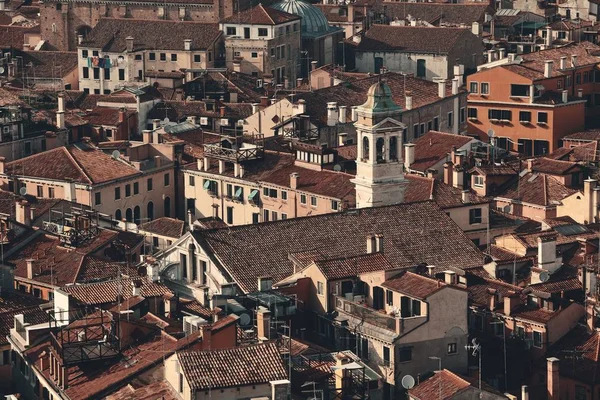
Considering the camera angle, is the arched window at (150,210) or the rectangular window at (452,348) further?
the arched window at (150,210)

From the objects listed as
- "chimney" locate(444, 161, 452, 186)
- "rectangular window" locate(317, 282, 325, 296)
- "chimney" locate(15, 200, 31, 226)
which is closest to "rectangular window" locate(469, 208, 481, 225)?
"chimney" locate(444, 161, 452, 186)

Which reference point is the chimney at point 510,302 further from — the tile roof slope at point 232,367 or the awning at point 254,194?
the awning at point 254,194

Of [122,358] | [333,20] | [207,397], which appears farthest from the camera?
[333,20]

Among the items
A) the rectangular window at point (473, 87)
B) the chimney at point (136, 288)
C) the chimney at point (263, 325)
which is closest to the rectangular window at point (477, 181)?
the rectangular window at point (473, 87)

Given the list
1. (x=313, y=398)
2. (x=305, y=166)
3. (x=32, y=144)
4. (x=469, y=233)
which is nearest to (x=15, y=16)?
(x=32, y=144)

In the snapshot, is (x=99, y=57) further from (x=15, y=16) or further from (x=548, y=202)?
(x=548, y=202)

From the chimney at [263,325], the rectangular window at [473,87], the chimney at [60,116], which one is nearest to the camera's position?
the chimney at [263,325]

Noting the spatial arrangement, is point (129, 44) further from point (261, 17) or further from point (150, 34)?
point (261, 17)
